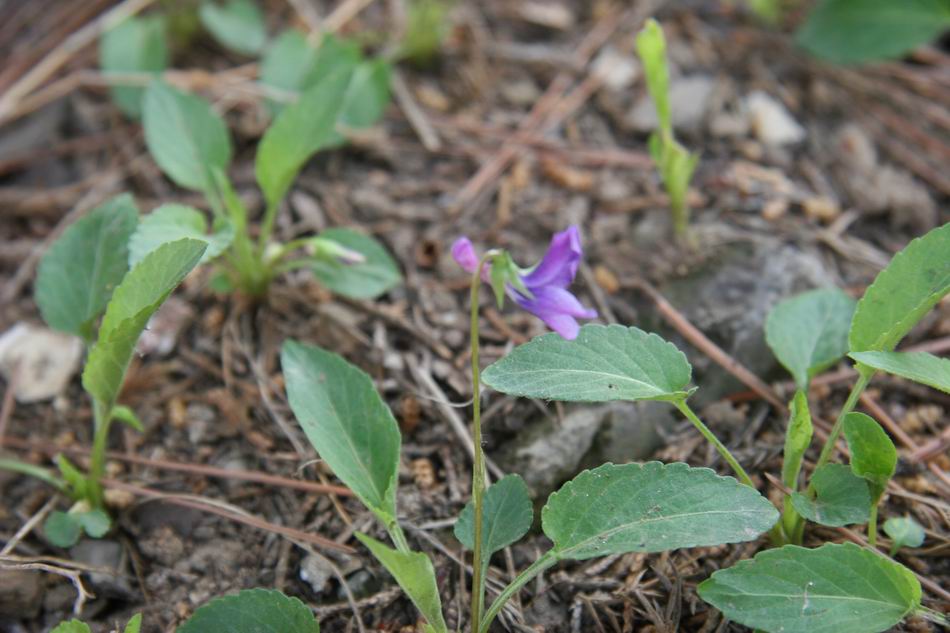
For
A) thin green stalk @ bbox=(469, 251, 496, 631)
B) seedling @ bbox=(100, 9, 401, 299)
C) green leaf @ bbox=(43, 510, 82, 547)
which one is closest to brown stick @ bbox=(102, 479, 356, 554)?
green leaf @ bbox=(43, 510, 82, 547)

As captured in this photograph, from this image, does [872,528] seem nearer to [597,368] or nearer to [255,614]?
[597,368]

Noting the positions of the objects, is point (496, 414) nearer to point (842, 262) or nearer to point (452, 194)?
point (452, 194)

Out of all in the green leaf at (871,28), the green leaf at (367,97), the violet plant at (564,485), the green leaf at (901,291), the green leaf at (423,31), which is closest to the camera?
the violet plant at (564,485)

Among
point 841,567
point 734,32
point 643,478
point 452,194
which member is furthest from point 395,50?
point 841,567

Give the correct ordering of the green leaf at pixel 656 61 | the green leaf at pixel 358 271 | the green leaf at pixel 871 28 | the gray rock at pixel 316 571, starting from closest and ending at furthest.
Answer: the gray rock at pixel 316 571 → the green leaf at pixel 656 61 → the green leaf at pixel 358 271 → the green leaf at pixel 871 28

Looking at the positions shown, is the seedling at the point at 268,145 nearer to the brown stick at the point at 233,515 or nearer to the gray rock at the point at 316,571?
the brown stick at the point at 233,515

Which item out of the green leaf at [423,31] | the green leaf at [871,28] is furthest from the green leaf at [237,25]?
the green leaf at [871,28]

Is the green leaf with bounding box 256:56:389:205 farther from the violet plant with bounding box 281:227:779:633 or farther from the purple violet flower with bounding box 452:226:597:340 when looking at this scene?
the purple violet flower with bounding box 452:226:597:340
